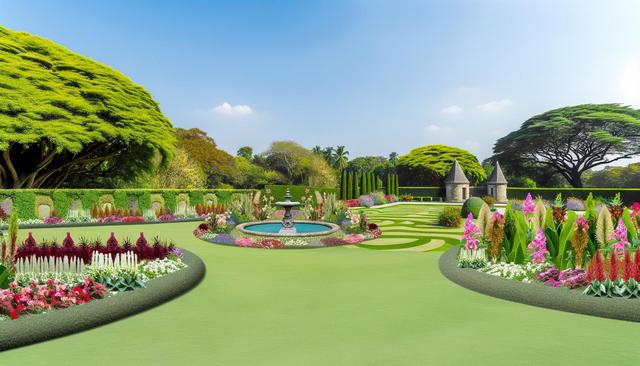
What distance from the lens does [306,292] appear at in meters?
7.83

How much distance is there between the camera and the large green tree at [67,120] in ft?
85.7

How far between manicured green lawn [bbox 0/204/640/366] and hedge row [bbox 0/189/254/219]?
18500 millimetres

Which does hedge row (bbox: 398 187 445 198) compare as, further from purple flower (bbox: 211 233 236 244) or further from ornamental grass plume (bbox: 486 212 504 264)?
ornamental grass plume (bbox: 486 212 504 264)

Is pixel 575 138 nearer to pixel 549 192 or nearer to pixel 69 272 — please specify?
pixel 549 192

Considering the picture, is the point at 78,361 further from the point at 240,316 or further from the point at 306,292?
the point at 306,292

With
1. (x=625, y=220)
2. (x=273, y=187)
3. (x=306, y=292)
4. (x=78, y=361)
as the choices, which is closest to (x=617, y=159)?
(x=273, y=187)

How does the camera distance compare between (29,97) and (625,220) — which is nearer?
(625,220)

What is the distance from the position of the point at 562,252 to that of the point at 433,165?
5815 centimetres

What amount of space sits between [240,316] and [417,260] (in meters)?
6.47

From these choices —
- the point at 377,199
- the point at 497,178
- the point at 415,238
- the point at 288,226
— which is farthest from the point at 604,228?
the point at 497,178

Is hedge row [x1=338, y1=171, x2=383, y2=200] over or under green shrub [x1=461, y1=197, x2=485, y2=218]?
over

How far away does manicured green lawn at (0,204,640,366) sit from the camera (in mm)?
4734

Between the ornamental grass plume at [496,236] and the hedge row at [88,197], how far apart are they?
22.2 metres

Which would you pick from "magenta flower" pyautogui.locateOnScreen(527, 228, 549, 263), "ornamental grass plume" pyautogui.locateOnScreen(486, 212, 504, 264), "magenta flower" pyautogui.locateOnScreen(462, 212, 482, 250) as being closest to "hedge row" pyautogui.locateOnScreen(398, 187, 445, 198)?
"magenta flower" pyautogui.locateOnScreen(462, 212, 482, 250)
